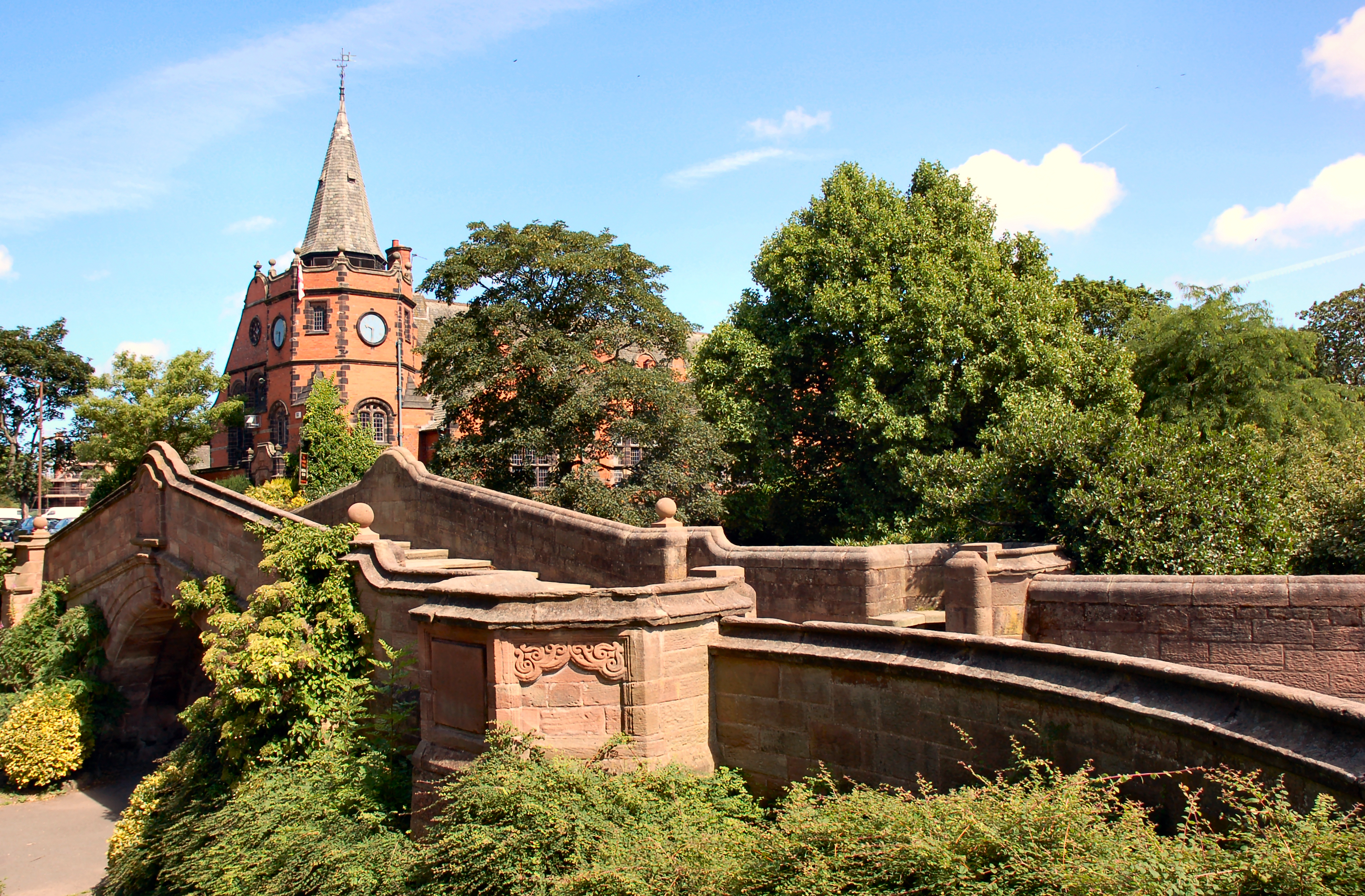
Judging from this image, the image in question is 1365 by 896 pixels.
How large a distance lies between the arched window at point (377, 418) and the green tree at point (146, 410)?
196 inches

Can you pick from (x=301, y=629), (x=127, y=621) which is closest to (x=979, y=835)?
(x=301, y=629)

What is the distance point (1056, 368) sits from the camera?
16656 millimetres

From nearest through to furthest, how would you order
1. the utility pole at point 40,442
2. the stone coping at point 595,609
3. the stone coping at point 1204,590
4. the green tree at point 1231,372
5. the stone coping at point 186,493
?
the stone coping at point 595,609 < the stone coping at point 1204,590 < the stone coping at point 186,493 < the green tree at point 1231,372 < the utility pole at point 40,442

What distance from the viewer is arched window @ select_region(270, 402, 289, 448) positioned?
116 ft

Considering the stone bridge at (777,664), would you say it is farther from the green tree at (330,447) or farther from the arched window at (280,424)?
the arched window at (280,424)

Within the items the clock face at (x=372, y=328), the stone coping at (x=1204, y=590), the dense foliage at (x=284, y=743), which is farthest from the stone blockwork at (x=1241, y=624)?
the clock face at (x=372, y=328)

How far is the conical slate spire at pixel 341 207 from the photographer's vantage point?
37.2 m

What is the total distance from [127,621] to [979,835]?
15663mm

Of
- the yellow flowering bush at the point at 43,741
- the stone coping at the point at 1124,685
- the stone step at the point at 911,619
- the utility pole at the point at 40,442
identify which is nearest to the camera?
the stone coping at the point at 1124,685

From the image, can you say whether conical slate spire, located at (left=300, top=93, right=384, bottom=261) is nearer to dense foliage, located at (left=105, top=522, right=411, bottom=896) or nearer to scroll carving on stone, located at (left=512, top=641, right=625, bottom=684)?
dense foliage, located at (left=105, top=522, right=411, bottom=896)

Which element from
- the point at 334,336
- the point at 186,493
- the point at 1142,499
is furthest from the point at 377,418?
the point at 1142,499

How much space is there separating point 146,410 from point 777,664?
3120 centimetres

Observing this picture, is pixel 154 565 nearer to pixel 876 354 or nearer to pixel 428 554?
pixel 428 554

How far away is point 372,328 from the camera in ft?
118
